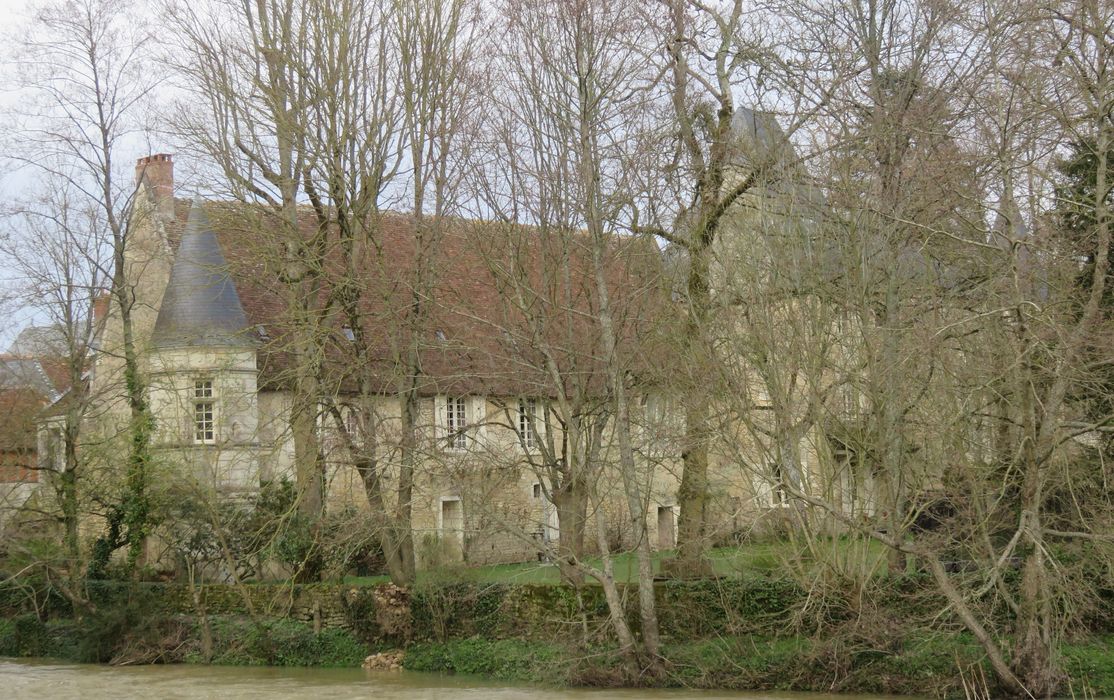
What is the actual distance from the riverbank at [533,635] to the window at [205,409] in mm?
3678

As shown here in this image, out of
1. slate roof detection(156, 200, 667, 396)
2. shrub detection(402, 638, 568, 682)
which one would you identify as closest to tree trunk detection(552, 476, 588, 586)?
shrub detection(402, 638, 568, 682)

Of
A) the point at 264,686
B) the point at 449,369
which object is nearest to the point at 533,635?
the point at 264,686

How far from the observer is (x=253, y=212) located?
70.2 feet

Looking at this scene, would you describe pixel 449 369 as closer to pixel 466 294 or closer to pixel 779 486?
pixel 466 294

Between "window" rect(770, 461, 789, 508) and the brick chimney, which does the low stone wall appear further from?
the brick chimney

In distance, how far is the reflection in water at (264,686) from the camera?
17.0m

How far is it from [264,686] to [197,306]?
38.4ft

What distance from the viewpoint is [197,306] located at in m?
27.8

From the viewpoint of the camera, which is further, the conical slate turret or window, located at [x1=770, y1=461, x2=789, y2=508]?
the conical slate turret

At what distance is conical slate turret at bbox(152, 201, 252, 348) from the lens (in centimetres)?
2706

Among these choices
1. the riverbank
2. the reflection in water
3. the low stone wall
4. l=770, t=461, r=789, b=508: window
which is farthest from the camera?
the low stone wall

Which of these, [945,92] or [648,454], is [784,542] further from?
[945,92]

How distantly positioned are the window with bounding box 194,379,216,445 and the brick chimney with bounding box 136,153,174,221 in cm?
404

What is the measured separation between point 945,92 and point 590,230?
563 cm
